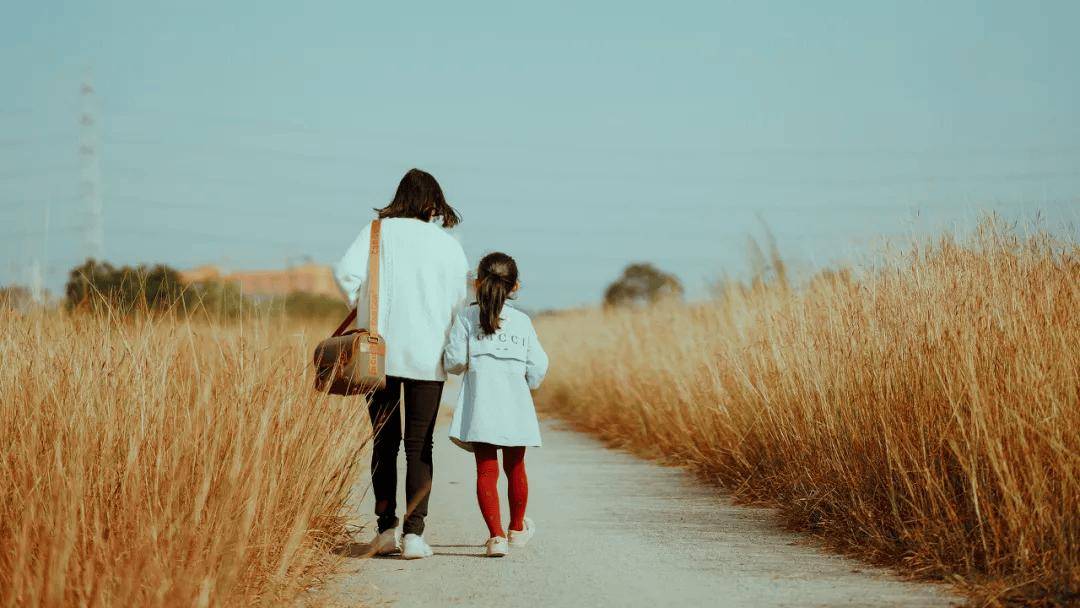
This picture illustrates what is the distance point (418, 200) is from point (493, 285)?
0.63 meters

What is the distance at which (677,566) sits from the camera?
19.6 feet

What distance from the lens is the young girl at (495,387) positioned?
639cm

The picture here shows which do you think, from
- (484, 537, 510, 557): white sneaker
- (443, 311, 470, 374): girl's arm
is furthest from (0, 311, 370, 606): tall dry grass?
(484, 537, 510, 557): white sneaker

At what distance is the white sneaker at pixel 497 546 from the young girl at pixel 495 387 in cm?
5

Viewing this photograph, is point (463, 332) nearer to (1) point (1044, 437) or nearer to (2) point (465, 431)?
(2) point (465, 431)

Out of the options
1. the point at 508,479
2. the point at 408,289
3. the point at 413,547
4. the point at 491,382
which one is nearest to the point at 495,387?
the point at 491,382

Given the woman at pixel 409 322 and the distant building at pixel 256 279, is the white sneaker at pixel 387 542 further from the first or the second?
the distant building at pixel 256 279

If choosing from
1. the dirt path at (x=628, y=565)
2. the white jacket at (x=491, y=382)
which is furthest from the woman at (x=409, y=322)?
the dirt path at (x=628, y=565)

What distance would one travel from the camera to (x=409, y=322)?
6309 mm

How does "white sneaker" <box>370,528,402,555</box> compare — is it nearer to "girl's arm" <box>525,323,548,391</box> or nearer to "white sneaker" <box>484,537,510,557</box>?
"white sneaker" <box>484,537,510,557</box>

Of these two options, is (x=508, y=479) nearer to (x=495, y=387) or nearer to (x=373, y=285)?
(x=495, y=387)

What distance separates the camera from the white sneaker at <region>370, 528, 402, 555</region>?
248 inches

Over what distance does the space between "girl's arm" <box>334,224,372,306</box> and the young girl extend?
0.59m

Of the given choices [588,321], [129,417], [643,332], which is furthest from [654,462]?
[588,321]
